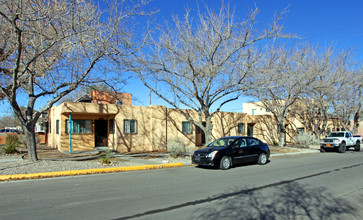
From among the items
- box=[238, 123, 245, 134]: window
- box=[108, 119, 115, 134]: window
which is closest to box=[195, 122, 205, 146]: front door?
box=[238, 123, 245, 134]: window

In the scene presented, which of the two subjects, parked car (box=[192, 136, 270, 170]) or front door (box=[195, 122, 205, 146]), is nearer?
parked car (box=[192, 136, 270, 170])

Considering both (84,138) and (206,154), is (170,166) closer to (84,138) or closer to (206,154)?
(206,154)

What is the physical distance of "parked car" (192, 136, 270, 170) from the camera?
39.8 ft

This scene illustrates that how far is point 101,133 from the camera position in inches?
827

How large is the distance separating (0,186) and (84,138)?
37.2ft

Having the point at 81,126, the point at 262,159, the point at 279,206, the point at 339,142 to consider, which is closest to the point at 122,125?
the point at 81,126

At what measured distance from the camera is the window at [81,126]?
19.4 metres

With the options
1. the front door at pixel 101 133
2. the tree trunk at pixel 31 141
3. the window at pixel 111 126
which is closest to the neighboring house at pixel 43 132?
the front door at pixel 101 133

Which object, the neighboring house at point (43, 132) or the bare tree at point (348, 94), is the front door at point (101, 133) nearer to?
the neighboring house at point (43, 132)

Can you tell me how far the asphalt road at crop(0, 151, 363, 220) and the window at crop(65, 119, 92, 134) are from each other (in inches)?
389

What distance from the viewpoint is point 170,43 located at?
15711 mm

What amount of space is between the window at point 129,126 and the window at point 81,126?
259 cm

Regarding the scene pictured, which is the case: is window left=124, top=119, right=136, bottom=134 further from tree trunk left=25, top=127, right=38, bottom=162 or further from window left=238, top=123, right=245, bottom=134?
window left=238, top=123, right=245, bottom=134

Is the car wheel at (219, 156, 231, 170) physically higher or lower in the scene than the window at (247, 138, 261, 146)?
lower
